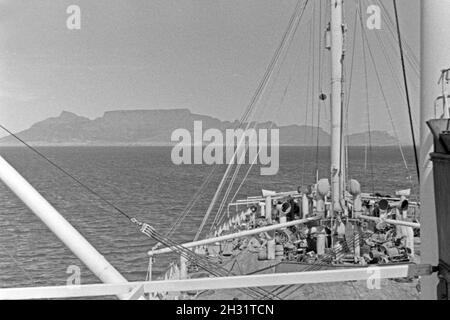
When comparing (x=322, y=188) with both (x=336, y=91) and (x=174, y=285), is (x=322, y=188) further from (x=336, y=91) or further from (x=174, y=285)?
(x=174, y=285)

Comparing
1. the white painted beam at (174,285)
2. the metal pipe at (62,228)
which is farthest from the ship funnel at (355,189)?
the metal pipe at (62,228)

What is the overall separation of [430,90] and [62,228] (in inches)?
63.8

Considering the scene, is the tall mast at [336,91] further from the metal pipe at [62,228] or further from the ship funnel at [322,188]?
the metal pipe at [62,228]

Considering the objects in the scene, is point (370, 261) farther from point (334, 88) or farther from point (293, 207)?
point (293, 207)

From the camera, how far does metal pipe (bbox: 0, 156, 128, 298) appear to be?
6.71 feet

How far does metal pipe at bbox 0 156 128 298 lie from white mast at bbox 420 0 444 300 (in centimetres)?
Result: 127

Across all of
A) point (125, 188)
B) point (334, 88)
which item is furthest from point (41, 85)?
point (334, 88)

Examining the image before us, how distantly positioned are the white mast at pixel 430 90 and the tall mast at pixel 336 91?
6.00m

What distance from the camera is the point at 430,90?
2287 millimetres

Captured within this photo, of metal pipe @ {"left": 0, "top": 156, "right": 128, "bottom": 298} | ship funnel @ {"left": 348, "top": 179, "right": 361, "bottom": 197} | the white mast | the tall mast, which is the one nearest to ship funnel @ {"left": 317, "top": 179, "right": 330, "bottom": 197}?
the tall mast

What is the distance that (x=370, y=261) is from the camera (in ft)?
23.6

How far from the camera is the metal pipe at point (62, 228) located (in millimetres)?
2045

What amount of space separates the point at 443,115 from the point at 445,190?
337 millimetres
